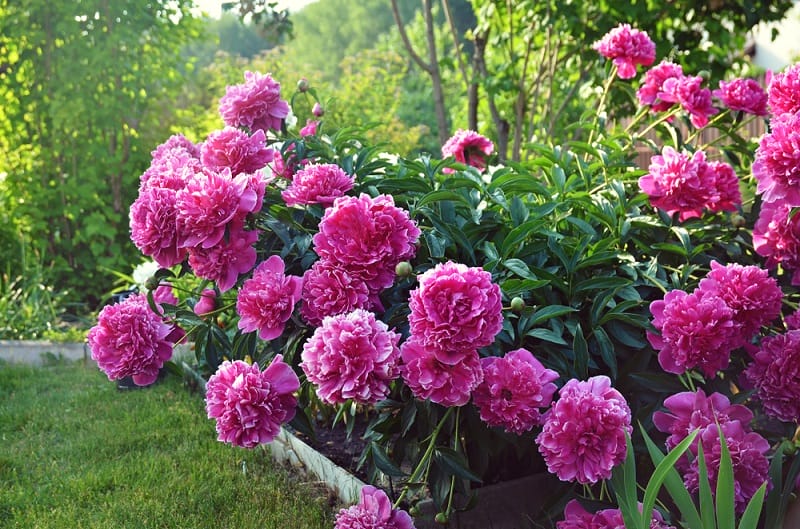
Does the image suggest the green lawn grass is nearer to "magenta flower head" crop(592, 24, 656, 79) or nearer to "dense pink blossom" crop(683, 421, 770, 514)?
"dense pink blossom" crop(683, 421, 770, 514)

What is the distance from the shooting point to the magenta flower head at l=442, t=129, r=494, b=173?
7.76ft

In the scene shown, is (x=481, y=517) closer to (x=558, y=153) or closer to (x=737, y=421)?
(x=737, y=421)

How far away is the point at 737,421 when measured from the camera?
1.50 metres

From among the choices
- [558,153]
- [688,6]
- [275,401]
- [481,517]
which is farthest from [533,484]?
[688,6]

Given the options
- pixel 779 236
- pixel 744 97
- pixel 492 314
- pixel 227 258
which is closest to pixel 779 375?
pixel 779 236

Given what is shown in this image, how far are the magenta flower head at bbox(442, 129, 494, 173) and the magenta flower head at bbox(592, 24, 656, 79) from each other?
455 millimetres

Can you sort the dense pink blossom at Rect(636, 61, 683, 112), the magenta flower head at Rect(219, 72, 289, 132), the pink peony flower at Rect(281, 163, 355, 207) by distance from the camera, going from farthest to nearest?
the dense pink blossom at Rect(636, 61, 683, 112) → the magenta flower head at Rect(219, 72, 289, 132) → the pink peony flower at Rect(281, 163, 355, 207)

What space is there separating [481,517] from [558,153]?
1.03 metres

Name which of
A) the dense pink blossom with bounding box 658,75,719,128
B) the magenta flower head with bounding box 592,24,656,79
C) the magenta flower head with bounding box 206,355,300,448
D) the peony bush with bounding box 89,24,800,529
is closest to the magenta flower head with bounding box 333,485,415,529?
the peony bush with bounding box 89,24,800,529

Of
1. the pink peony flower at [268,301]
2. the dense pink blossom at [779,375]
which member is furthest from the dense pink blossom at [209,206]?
the dense pink blossom at [779,375]

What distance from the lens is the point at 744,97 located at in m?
2.09

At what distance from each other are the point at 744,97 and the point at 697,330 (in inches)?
35.9

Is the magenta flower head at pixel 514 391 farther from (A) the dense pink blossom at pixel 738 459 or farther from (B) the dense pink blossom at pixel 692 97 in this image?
(B) the dense pink blossom at pixel 692 97

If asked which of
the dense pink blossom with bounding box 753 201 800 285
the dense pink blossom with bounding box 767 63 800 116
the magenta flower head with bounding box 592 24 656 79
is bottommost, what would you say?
the dense pink blossom with bounding box 753 201 800 285
